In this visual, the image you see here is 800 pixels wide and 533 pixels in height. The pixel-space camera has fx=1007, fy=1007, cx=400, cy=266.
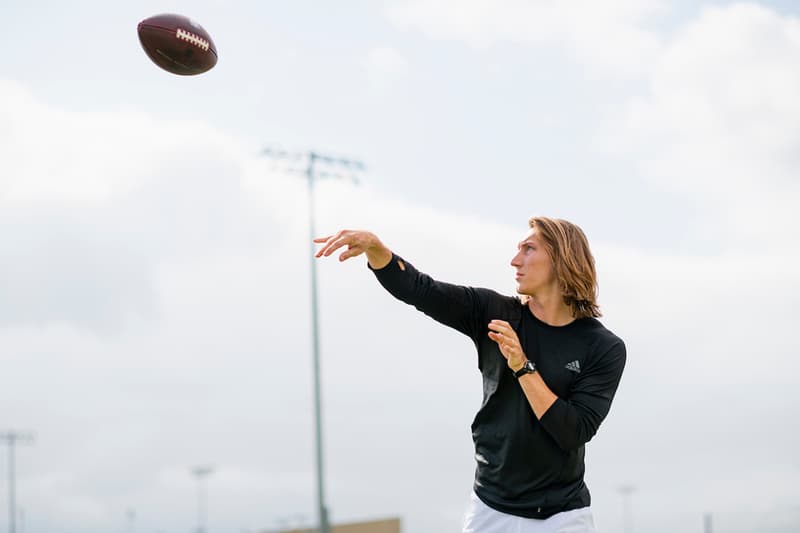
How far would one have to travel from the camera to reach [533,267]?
4.53 m

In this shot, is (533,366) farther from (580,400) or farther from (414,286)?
(414,286)

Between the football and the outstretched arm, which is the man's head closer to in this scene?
the outstretched arm

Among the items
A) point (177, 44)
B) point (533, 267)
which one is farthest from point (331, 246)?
point (177, 44)

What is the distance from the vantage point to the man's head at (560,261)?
4531 millimetres

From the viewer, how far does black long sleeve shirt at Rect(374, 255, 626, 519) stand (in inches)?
170

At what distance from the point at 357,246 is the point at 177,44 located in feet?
12.4

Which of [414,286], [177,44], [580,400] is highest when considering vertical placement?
[177,44]

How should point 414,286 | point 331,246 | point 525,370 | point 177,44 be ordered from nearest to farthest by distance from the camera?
1. point 525,370
2. point 331,246
3. point 414,286
4. point 177,44

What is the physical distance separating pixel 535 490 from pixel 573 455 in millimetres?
230

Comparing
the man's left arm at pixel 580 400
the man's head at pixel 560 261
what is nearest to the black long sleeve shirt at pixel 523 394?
the man's left arm at pixel 580 400

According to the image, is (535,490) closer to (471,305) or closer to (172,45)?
(471,305)

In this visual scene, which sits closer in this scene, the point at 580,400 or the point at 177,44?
the point at 580,400

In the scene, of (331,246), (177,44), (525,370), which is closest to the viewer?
(525,370)

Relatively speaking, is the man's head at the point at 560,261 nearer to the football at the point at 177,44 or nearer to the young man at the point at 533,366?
the young man at the point at 533,366
